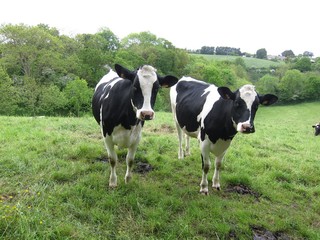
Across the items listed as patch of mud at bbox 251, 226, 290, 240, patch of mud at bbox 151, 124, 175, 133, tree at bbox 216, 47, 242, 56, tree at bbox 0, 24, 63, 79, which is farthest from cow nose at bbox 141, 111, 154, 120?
tree at bbox 216, 47, 242, 56

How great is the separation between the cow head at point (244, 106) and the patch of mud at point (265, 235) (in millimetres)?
1641

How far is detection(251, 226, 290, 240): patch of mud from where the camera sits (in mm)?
4819

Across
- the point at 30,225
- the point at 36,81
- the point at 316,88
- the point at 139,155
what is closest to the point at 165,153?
the point at 139,155

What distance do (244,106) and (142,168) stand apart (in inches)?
119

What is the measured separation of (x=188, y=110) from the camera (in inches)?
279

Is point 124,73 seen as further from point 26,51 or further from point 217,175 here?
point 26,51

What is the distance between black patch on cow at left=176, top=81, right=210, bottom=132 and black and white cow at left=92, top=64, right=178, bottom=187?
4.69 ft

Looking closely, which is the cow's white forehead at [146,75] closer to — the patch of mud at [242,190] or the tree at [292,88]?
the patch of mud at [242,190]

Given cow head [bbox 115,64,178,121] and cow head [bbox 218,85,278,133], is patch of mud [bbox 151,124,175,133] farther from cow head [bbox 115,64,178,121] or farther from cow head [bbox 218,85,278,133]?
cow head [bbox 115,64,178,121]

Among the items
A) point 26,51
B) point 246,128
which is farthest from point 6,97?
point 246,128

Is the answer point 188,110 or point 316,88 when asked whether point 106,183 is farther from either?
point 316,88

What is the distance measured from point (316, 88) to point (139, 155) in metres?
69.2

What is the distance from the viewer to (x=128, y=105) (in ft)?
18.0

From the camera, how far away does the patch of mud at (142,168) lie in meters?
6.98
